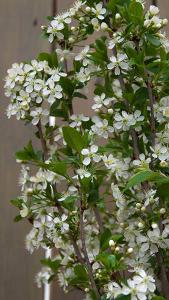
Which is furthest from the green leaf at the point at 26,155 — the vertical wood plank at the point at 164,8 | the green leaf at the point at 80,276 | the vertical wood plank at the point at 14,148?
the vertical wood plank at the point at 164,8

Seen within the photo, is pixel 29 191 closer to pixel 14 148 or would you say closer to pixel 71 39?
pixel 71 39

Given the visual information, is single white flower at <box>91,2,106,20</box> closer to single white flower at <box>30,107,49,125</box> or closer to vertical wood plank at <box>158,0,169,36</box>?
single white flower at <box>30,107,49,125</box>

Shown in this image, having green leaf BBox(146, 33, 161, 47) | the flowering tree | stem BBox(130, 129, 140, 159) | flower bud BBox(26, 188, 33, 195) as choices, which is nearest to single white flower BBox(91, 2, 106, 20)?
the flowering tree

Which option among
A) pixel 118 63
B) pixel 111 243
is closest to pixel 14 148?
pixel 118 63

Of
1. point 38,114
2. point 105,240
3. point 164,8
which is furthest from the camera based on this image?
point 164,8

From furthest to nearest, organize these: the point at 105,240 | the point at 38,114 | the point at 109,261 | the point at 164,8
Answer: the point at 164,8 < the point at 38,114 < the point at 105,240 < the point at 109,261

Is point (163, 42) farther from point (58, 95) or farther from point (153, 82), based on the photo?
point (58, 95)

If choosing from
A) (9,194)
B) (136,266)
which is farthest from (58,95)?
(9,194)
